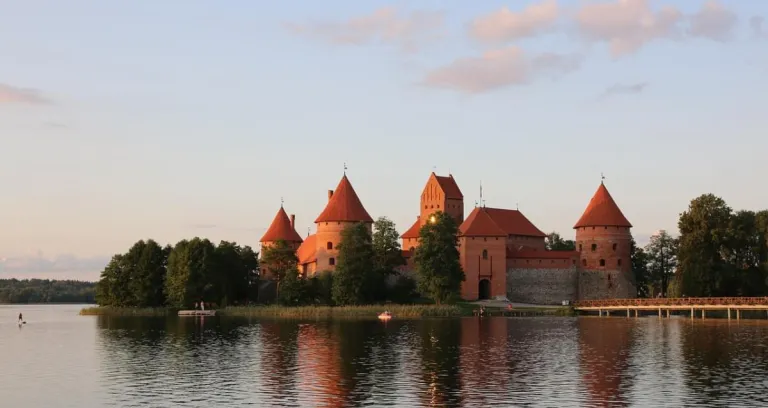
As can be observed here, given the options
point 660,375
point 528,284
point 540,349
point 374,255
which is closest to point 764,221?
point 528,284

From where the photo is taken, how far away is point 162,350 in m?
36.2

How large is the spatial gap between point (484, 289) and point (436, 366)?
146 ft

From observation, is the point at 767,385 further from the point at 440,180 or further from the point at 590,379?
the point at 440,180

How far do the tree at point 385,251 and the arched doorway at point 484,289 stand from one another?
6.42 metres

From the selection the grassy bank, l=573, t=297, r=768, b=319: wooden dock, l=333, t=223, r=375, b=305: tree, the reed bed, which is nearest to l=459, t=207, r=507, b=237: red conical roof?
l=573, t=297, r=768, b=319: wooden dock

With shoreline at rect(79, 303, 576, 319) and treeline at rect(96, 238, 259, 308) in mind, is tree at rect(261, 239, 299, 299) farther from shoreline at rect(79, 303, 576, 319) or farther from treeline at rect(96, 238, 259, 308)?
shoreline at rect(79, 303, 576, 319)

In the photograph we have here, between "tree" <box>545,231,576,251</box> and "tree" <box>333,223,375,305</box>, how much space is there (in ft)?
114

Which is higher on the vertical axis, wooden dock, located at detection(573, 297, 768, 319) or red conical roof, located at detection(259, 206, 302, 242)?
red conical roof, located at detection(259, 206, 302, 242)

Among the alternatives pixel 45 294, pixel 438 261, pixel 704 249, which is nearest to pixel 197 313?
pixel 438 261

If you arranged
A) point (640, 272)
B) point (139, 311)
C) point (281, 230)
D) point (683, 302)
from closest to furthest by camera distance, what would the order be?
point (683, 302), point (139, 311), point (640, 272), point (281, 230)

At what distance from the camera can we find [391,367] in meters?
29.3

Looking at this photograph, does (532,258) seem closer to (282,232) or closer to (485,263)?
(485,263)

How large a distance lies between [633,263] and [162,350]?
5283 cm

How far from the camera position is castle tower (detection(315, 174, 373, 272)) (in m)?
72.8
